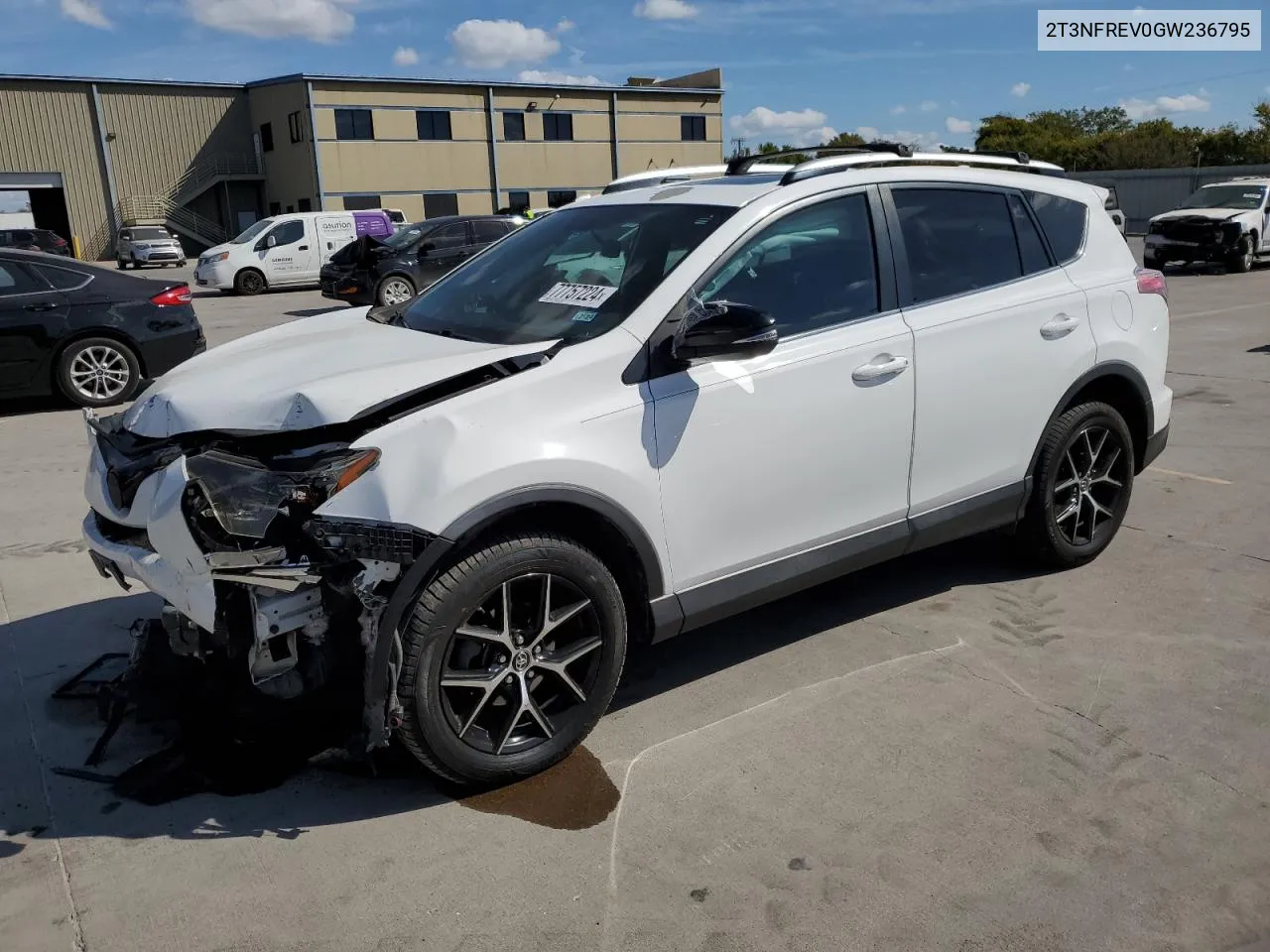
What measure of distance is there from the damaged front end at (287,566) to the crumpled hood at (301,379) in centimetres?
13

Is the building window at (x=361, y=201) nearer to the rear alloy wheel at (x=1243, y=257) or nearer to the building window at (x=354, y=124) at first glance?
the building window at (x=354, y=124)

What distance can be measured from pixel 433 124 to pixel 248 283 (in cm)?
2763

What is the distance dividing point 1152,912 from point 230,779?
9.08 ft

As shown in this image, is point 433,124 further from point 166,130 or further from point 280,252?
point 280,252

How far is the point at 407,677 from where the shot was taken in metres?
3.00

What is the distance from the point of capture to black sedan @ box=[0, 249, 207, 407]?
898 cm

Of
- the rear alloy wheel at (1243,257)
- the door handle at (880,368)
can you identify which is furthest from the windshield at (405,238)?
the door handle at (880,368)

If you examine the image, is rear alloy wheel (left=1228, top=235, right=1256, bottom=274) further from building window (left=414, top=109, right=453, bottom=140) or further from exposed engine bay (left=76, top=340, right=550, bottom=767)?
building window (left=414, top=109, right=453, bottom=140)

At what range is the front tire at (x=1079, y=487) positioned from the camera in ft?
15.2

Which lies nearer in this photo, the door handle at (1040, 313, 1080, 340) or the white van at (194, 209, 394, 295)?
the door handle at (1040, 313, 1080, 340)

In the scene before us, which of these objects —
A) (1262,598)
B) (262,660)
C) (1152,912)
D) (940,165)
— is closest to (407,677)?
(262,660)

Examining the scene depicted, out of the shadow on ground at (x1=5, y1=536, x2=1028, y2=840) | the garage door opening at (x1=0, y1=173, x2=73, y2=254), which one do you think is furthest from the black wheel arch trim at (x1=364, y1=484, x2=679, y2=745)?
the garage door opening at (x1=0, y1=173, x2=73, y2=254)

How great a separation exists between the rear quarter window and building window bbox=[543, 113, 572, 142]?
5088 cm

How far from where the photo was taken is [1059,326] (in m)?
4.50
